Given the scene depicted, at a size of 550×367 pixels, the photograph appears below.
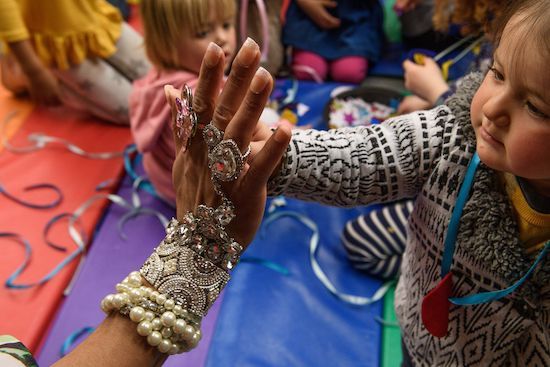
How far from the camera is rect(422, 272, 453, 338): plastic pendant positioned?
641 mm

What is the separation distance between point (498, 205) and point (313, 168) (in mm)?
218

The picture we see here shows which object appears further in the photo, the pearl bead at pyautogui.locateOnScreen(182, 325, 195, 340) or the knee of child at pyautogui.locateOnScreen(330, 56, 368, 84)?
the knee of child at pyautogui.locateOnScreen(330, 56, 368, 84)

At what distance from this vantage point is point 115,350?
57 centimetres

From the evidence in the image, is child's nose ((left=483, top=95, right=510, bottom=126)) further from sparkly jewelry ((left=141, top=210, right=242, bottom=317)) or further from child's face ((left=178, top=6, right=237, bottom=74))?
child's face ((left=178, top=6, right=237, bottom=74))

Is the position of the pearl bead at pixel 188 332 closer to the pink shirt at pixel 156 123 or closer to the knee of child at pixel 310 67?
the pink shirt at pixel 156 123

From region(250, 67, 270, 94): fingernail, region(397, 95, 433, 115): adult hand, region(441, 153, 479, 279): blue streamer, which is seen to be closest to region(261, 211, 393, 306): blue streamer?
region(397, 95, 433, 115): adult hand

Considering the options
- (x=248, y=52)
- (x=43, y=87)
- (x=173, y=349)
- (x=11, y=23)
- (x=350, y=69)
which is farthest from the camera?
(x=350, y=69)

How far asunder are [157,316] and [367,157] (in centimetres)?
31

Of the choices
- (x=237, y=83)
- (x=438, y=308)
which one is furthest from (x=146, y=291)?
(x=438, y=308)

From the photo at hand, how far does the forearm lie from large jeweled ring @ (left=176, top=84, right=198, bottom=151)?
0.22 m

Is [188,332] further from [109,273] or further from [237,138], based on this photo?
[109,273]

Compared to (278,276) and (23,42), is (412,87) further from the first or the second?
(23,42)

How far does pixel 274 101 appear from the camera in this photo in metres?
1.76

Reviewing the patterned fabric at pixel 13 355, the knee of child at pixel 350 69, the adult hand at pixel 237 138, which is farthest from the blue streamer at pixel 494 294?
the knee of child at pixel 350 69
